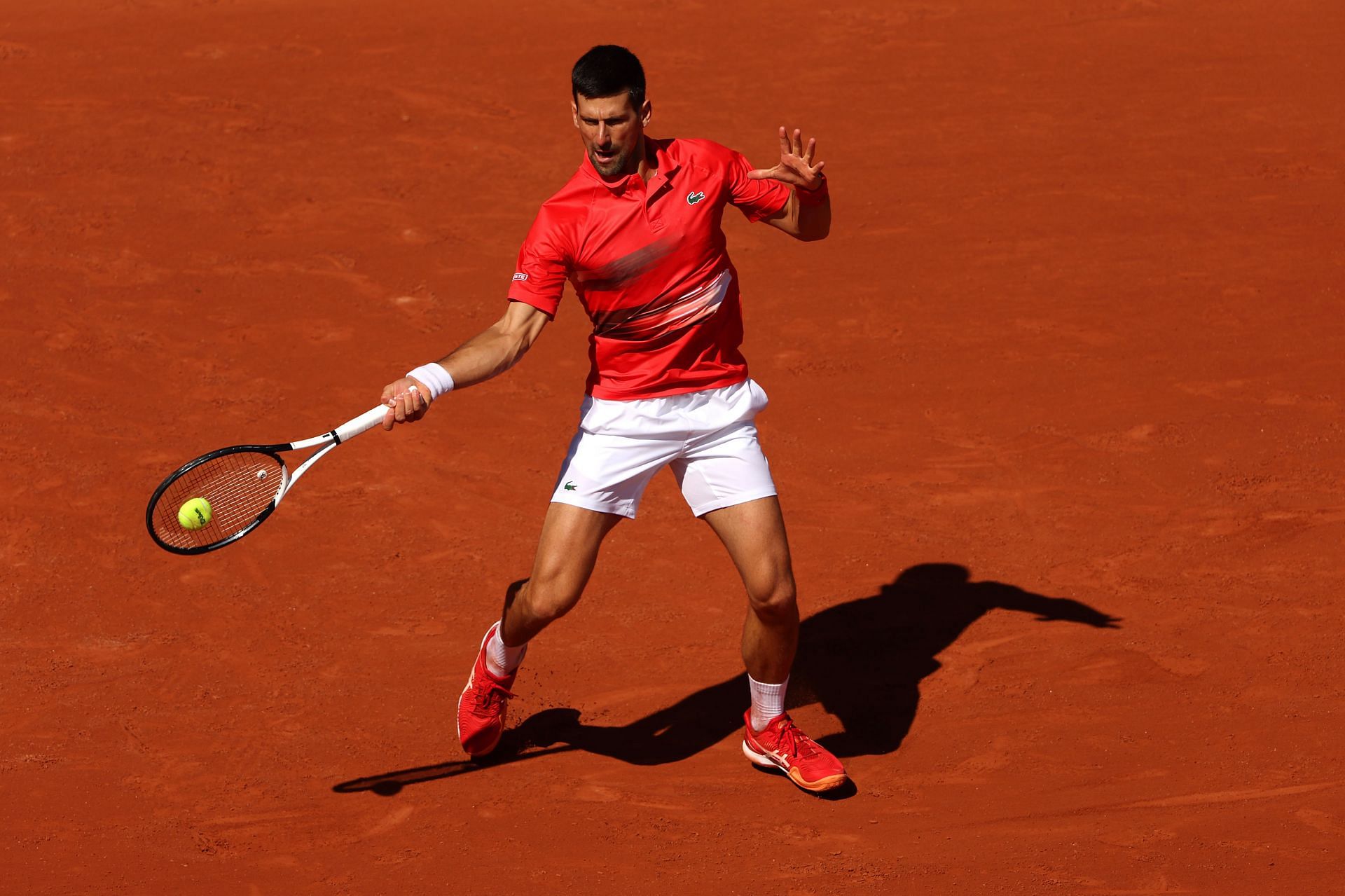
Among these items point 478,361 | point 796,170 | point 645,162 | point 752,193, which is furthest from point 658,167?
point 478,361

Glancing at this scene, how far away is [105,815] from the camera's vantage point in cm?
605

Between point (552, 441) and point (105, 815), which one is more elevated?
point (552, 441)

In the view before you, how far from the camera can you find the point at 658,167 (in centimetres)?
569

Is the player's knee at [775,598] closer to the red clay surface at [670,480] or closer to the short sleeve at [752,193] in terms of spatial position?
the red clay surface at [670,480]

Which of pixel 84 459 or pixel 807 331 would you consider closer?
pixel 84 459

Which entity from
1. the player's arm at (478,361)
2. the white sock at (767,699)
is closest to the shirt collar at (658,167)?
the player's arm at (478,361)

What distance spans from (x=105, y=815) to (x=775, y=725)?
2.62m

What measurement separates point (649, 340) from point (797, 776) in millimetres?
1825

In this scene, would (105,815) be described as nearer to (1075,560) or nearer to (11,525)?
(11,525)

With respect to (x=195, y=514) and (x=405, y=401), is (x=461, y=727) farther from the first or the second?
(x=405, y=401)

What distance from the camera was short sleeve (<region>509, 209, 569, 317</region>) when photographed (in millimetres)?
5621

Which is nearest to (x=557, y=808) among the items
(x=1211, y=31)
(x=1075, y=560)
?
(x=1075, y=560)

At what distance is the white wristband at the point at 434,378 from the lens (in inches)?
212

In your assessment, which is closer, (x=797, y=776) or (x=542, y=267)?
(x=542, y=267)
